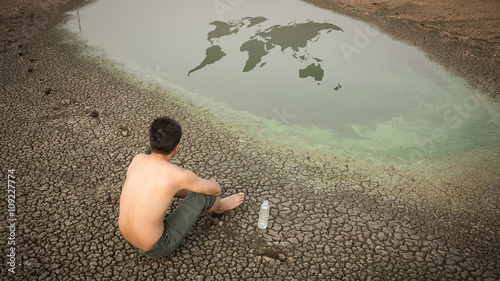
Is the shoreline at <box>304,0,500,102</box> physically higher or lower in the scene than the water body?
higher

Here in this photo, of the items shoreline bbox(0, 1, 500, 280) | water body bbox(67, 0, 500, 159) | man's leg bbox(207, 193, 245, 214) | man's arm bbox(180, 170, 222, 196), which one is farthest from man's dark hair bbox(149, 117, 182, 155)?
water body bbox(67, 0, 500, 159)

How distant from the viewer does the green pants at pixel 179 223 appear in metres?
2.48

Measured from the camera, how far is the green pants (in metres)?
2.48

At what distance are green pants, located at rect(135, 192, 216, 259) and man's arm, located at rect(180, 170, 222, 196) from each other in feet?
0.32

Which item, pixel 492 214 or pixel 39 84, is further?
pixel 39 84

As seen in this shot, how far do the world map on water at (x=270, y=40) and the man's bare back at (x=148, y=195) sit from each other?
3936 millimetres

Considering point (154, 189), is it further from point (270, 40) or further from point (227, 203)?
point (270, 40)

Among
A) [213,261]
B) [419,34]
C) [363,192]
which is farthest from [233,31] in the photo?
[213,261]

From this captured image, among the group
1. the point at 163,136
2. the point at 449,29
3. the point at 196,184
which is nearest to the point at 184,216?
the point at 196,184

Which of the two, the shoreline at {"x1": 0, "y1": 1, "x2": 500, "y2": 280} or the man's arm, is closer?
the man's arm

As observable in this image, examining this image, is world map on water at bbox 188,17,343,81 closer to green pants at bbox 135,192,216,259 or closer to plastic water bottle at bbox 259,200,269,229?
plastic water bottle at bbox 259,200,269,229

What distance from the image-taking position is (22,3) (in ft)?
27.8

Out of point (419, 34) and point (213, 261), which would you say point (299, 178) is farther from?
point (419, 34)

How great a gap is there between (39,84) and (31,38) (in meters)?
2.21
